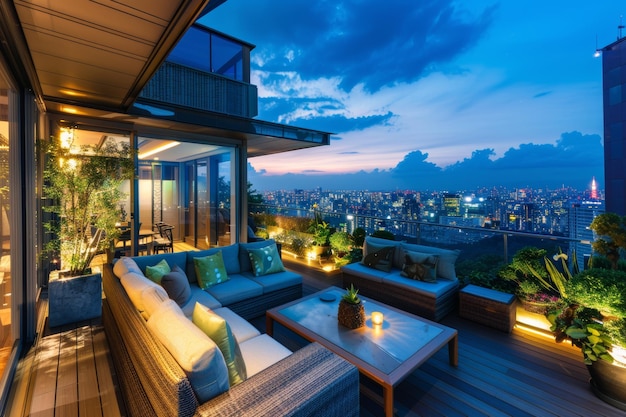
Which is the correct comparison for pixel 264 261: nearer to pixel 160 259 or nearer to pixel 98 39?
pixel 160 259

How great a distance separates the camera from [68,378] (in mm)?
2182

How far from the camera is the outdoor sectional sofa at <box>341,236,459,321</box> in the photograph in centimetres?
326

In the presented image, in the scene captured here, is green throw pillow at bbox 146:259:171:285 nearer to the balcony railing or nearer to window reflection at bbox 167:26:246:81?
the balcony railing

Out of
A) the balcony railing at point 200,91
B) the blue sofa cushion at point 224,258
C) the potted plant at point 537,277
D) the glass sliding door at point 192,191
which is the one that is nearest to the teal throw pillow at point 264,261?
the blue sofa cushion at point 224,258

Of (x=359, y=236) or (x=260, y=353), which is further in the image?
(x=359, y=236)

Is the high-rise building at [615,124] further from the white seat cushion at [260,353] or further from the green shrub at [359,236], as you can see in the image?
the white seat cushion at [260,353]

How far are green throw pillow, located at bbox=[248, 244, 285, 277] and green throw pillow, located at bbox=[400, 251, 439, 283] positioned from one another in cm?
173

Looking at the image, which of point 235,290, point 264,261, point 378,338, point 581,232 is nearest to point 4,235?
point 235,290

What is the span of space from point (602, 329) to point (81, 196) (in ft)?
17.0

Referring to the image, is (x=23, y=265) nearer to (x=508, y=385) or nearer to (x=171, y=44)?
(x=171, y=44)

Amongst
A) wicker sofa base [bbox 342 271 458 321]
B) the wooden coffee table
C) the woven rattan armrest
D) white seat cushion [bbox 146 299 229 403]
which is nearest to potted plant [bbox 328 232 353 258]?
wicker sofa base [bbox 342 271 458 321]

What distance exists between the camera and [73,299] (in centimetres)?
317

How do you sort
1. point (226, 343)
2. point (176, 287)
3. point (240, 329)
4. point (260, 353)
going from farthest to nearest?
point (176, 287) < point (240, 329) < point (260, 353) < point (226, 343)

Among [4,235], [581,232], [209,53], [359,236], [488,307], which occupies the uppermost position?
[209,53]
